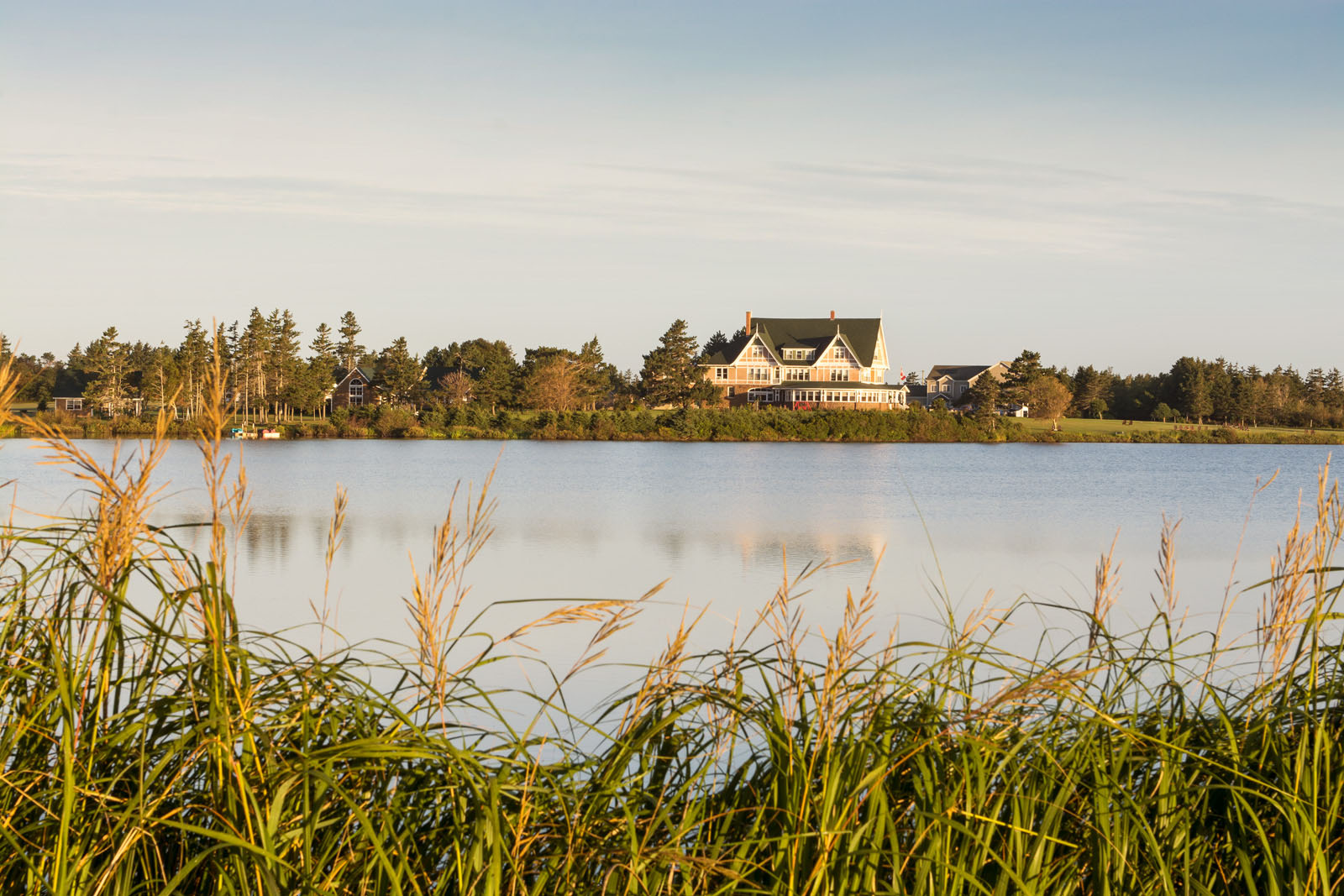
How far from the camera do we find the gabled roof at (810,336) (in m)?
82.3

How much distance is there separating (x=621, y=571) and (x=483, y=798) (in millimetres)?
9243

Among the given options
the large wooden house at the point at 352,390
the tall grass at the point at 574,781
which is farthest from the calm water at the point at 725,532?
the large wooden house at the point at 352,390

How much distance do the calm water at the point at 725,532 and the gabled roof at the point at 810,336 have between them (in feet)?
146

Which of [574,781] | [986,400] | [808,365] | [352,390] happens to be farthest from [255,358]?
[574,781]

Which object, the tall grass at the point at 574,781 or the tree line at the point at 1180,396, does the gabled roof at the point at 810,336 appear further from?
the tall grass at the point at 574,781

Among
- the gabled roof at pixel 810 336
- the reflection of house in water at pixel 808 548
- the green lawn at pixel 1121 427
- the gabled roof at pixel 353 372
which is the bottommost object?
the reflection of house in water at pixel 808 548

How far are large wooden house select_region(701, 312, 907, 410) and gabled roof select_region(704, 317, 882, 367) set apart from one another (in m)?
0.06

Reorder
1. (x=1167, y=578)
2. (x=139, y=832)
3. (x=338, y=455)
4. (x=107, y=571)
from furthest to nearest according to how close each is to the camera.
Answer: (x=338, y=455)
(x=1167, y=578)
(x=139, y=832)
(x=107, y=571)

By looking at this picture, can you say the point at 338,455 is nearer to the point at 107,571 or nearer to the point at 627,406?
the point at 627,406

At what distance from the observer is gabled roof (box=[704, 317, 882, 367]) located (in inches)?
3241

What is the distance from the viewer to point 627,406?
74.1 meters

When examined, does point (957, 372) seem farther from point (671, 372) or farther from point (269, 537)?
point (269, 537)

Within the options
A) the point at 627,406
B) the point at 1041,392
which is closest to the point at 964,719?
the point at 627,406

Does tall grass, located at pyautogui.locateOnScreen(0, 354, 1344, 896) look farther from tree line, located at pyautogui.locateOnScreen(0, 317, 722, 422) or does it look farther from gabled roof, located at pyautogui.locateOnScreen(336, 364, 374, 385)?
gabled roof, located at pyautogui.locateOnScreen(336, 364, 374, 385)
